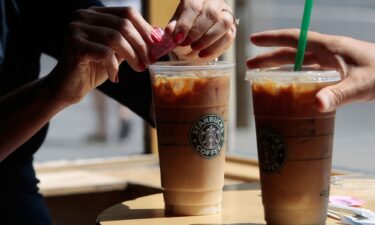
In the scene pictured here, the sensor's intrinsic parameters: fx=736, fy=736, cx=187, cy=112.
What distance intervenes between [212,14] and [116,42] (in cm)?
17

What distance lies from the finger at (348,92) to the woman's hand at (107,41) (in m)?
0.34

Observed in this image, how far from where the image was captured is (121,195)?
8.31 feet

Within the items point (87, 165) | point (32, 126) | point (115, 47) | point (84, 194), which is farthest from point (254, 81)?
point (87, 165)

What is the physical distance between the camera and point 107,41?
4.05ft

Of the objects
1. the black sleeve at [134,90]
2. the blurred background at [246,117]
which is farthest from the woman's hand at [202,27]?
the blurred background at [246,117]

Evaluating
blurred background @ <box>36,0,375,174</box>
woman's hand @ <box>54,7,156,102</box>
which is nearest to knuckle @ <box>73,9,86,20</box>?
woman's hand @ <box>54,7,156,102</box>

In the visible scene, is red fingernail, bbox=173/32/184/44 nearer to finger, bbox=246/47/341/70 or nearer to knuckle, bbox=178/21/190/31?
knuckle, bbox=178/21/190/31

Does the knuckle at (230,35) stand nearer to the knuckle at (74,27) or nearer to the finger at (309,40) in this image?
the finger at (309,40)

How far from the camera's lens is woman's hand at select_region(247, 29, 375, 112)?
1.03 m

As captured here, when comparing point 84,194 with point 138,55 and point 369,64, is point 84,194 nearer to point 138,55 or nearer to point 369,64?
point 138,55

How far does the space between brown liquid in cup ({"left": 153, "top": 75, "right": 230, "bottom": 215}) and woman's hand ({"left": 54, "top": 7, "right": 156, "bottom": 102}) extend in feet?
0.22

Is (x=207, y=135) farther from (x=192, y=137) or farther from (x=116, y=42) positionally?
(x=116, y=42)

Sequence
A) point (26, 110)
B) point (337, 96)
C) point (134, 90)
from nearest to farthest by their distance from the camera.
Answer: point (337, 96) < point (26, 110) < point (134, 90)

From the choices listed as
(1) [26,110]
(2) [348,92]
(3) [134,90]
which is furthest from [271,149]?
(3) [134,90]
